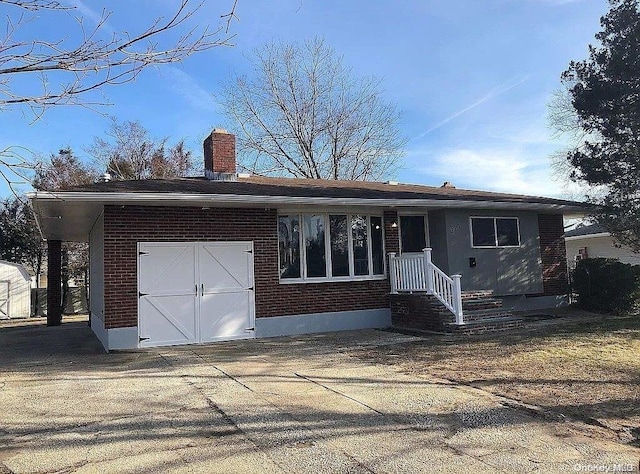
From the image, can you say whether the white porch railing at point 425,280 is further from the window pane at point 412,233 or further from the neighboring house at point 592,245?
the neighboring house at point 592,245

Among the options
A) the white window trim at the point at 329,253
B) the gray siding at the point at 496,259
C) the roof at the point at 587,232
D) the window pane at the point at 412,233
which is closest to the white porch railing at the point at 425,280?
the white window trim at the point at 329,253

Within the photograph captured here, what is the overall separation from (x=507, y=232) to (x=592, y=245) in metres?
14.6

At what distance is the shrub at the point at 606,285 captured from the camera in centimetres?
1323

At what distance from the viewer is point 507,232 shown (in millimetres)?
13586

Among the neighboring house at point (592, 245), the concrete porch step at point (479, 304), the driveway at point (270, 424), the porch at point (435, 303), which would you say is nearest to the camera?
the driveway at point (270, 424)

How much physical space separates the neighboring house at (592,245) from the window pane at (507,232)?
1093 centimetres

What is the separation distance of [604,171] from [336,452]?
42.3 feet

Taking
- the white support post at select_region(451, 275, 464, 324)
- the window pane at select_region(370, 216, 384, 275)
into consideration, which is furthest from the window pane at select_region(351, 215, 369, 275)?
the white support post at select_region(451, 275, 464, 324)

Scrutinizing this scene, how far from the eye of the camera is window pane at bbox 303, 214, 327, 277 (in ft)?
38.2

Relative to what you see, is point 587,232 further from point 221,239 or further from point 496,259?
point 221,239

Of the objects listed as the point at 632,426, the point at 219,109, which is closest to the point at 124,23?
the point at 632,426

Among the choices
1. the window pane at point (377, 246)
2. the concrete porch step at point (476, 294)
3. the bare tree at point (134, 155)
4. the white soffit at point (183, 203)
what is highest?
the bare tree at point (134, 155)

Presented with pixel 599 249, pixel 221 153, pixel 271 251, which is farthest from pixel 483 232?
pixel 599 249

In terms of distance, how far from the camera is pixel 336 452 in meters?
4.08
